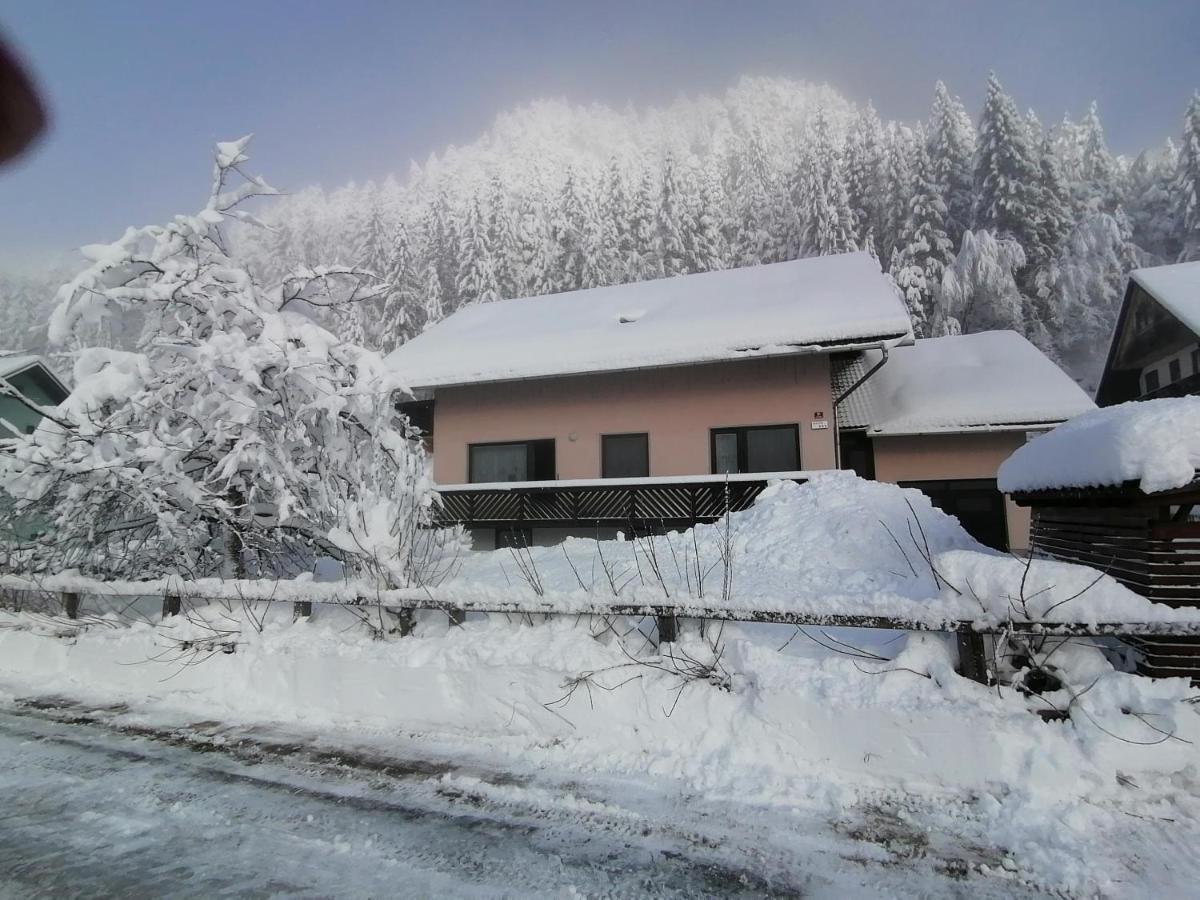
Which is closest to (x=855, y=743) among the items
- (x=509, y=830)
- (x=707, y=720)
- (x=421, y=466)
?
(x=707, y=720)

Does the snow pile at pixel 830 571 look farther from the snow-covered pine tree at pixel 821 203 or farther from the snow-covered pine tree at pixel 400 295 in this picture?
the snow-covered pine tree at pixel 400 295

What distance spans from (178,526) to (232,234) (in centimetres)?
366

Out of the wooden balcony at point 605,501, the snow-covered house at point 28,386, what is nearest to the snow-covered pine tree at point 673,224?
the wooden balcony at point 605,501

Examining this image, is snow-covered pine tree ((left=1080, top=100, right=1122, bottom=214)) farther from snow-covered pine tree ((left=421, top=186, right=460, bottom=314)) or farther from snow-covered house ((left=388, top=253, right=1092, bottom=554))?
snow-covered pine tree ((left=421, top=186, right=460, bottom=314))

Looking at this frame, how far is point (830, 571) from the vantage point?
6.70 meters

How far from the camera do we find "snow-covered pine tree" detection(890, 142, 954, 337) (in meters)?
31.0

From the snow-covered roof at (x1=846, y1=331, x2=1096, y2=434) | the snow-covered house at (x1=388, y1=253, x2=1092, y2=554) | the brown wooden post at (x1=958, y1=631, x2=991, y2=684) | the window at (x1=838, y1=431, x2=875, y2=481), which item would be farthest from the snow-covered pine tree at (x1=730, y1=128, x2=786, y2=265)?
the brown wooden post at (x1=958, y1=631, x2=991, y2=684)

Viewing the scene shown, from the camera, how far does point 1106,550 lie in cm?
432

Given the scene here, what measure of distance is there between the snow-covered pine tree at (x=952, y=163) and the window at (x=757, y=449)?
27.8 m

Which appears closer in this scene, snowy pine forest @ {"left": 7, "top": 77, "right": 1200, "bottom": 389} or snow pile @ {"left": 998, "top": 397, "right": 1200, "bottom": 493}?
snow pile @ {"left": 998, "top": 397, "right": 1200, "bottom": 493}

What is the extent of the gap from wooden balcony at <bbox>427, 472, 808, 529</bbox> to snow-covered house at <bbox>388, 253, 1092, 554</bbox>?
0.03m

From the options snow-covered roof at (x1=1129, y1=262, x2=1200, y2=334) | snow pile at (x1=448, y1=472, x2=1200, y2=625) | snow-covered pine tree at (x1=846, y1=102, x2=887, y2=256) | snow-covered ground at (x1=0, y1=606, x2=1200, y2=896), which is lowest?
snow-covered ground at (x1=0, y1=606, x2=1200, y2=896)

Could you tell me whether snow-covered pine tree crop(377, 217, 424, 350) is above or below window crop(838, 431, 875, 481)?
above

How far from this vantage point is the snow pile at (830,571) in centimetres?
373
